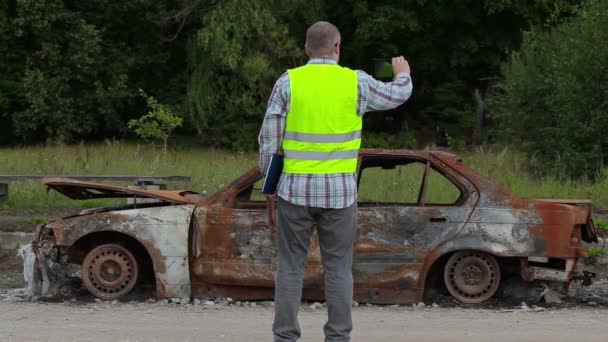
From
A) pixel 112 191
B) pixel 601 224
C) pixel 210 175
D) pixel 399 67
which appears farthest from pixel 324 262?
pixel 210 175

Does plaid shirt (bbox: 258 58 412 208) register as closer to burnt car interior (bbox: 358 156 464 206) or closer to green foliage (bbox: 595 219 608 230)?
burnt car interior (bbox: 358 156 464 206)

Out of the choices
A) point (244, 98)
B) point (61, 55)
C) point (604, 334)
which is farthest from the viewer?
point (61, 55)

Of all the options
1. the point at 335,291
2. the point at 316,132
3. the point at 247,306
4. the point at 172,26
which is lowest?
the point at 247,306

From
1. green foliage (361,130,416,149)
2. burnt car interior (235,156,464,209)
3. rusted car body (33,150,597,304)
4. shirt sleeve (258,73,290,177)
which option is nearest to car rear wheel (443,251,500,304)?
rusted car body (33,150,597,304)

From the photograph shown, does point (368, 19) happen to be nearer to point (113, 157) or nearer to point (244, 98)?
point (244, 98)

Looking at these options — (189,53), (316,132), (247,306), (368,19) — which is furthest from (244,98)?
(316,132)

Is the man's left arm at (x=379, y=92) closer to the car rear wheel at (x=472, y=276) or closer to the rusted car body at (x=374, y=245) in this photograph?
the rusted car body at (x=374, y=245)

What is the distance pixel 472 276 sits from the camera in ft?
31.5

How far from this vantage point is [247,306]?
9.54 metres

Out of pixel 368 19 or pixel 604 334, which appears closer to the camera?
pixel 604 334

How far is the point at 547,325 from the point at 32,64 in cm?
3832

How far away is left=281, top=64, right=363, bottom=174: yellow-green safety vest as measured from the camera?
6.20 metres

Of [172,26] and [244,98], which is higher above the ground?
[172,26]

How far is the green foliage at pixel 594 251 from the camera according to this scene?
38.8 feet
